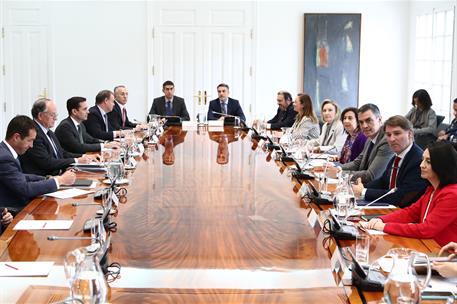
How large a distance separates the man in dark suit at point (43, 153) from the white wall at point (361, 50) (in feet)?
17.1

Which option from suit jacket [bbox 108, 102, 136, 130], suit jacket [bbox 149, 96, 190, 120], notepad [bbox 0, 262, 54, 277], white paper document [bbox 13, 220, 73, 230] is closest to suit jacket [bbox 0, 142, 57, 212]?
white paper document [bbox 13, 220, 73, 230]

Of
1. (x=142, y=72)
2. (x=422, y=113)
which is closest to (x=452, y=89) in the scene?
(x=422, y=113)

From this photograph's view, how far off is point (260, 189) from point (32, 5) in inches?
274

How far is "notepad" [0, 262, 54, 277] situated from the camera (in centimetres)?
235

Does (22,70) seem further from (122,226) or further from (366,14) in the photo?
(122,226)

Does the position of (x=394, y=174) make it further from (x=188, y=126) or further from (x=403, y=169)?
(x=188, y=126)

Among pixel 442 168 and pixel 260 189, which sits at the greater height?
pixel 442 168

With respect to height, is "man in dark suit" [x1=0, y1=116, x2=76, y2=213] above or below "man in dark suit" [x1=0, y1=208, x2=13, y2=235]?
above

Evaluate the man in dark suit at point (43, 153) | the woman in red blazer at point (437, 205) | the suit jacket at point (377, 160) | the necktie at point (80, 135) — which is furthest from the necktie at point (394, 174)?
the necktie at point (80, 135)

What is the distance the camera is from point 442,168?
10.2ft

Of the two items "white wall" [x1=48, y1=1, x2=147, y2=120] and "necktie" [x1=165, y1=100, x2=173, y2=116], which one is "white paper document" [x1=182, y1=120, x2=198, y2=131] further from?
"white wall" [x1=48, y1=1, x2=147, y2=120]

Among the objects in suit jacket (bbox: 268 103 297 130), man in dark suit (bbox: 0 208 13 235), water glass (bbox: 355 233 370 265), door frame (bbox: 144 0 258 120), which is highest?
door frame (bbox: 144 0 258 120)

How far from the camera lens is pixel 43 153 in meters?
5.11

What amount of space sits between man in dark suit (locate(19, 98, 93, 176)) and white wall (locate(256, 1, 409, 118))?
5.20m
